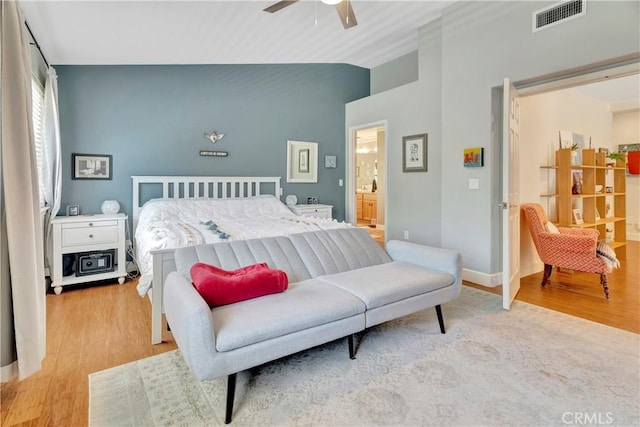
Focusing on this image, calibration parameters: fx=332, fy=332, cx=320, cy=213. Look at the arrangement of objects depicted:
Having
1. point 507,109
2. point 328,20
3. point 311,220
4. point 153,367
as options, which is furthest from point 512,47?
point 153,367

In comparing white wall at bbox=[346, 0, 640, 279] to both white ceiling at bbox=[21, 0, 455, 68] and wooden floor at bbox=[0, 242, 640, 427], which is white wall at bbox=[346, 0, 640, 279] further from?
wooden floor at bbox=[0, 242, 640, 427]

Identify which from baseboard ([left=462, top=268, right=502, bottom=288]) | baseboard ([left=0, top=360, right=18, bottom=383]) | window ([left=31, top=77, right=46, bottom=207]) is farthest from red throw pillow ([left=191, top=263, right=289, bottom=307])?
window ([left=31, top=77, right=46, bottom=207])

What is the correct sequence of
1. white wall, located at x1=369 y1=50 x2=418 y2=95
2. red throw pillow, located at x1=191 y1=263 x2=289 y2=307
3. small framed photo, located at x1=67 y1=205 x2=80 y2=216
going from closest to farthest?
red throw pillow, located at x1=191 y1=263 x2=289 y2=307 → small framed photo, located at x1=67 y1=205 x2=80 y2=216 → white wall, located at x1=369 y1=50 x2=418 y2=95

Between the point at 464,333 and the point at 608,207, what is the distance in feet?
17.1

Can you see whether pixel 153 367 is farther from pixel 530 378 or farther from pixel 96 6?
pixel 96 6

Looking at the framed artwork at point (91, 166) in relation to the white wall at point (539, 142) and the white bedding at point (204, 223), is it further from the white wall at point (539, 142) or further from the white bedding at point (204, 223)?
A: the white wall at point (539, 142)

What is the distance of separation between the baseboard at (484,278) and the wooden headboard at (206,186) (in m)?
2.96

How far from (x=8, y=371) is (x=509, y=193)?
3583 millimetres

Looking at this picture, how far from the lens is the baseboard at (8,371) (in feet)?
4.98

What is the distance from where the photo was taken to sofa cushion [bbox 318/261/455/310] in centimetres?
212

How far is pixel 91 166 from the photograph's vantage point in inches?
159

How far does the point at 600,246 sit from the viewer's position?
3475mm

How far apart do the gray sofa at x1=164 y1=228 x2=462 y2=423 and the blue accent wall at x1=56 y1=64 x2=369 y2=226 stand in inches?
101

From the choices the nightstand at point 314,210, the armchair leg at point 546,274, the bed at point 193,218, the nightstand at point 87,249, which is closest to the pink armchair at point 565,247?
the armchair leg at point 546,274
